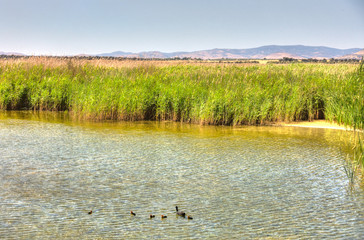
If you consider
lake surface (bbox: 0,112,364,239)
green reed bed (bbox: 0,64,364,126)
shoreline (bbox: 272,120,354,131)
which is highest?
green reed bed (bbox: 0,64,364,126)

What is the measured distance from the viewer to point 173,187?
20.7ft

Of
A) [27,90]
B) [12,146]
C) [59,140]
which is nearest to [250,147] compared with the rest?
[59,140]

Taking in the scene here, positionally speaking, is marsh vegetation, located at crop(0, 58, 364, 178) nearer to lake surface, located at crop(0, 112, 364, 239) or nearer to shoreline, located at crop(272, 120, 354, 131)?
shoreline, located at crop(272, 120, 354, 131)

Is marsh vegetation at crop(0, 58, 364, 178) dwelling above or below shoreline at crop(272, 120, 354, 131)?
above

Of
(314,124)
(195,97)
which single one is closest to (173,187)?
(195,97)

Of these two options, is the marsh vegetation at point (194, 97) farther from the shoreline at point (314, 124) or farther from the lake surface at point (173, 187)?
the lake surface at point (173, 187)

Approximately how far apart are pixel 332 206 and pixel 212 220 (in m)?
1.83

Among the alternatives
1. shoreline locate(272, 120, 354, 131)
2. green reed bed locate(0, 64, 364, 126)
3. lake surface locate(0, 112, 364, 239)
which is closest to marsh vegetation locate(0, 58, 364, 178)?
green reed bed locate(0, 64, 364, 126)

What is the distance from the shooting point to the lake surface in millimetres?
4801

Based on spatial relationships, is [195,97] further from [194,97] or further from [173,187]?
[173,187]

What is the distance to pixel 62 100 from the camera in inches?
636

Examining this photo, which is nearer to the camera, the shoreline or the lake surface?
the lake surface

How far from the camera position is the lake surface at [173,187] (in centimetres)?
480

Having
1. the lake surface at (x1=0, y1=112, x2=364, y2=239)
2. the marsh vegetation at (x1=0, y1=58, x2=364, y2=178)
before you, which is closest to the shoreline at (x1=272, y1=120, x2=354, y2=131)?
the marsh vegetation at (x1=0, y1=58, x2=364, y2=178)
